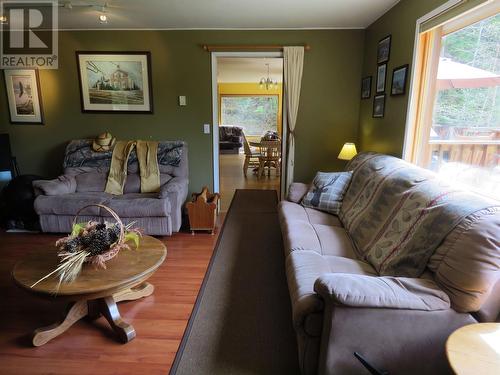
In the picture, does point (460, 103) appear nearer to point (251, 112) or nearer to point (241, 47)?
point (241, 47)

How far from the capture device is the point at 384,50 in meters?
3.24

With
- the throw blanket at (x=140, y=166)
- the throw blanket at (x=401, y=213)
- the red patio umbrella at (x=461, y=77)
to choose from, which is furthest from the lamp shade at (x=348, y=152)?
the throw blanket at (x=140, y=166)

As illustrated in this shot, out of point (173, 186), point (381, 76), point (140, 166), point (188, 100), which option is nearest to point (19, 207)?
point (140, 166)

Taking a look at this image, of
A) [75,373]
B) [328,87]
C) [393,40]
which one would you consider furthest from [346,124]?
[75,373]

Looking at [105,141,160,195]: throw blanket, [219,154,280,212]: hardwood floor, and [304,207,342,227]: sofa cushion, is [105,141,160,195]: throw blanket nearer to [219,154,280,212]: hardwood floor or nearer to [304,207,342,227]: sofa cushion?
[219,154,280,212]: hardwood floor

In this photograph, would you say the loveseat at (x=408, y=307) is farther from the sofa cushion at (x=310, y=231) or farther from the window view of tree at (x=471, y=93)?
the window view of tree at (x=471, y=93)

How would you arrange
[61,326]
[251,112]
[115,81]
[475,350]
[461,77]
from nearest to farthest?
1. [475,350]
2. [61,326]
3. [461,77]
4. [115,81]
5. [251,112]

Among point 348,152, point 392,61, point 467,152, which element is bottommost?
point 348,152

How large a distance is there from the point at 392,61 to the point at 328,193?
4.72 feet

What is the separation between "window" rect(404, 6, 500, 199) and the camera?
74.2 inches

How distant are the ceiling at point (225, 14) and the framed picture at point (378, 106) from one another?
84cm

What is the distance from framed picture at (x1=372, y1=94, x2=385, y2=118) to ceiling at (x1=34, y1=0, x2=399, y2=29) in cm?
84

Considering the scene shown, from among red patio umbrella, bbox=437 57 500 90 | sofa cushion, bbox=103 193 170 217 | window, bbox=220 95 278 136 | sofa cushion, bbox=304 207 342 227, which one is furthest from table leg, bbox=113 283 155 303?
window, bbox=220 95 278 136

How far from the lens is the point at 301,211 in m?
2.96
